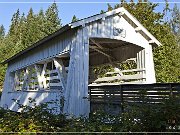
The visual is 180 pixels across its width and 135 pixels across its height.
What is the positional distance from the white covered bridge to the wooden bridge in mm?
584

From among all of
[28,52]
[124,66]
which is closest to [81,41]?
[28,52]

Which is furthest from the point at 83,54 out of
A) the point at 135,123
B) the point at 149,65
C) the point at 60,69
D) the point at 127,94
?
the point at 135,123

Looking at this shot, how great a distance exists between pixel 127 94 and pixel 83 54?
9.71 ft

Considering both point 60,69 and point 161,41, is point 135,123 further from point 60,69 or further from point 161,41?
point 161,41

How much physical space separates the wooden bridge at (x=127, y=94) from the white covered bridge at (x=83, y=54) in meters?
0.58

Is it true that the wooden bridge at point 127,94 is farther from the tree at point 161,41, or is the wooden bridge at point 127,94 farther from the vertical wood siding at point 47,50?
the tree at point 161,41

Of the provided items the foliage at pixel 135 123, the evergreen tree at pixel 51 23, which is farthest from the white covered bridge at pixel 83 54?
the evergreen tree at pixel 51 23

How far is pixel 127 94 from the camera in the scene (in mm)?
8859

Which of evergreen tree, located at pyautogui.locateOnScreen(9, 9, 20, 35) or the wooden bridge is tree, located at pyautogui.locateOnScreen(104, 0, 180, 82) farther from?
evergreen tree, located at pyautogui.locateOnScreen(9, 9, 20, 35)

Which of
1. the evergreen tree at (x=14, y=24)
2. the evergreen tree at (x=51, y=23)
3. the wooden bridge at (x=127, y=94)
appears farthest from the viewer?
the evergreen tree at (x=14, y=24)

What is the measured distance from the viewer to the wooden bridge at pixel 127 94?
7375 millimetres

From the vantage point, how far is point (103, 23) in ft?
38.7

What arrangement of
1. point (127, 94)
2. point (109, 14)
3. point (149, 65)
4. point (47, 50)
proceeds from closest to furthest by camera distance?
1. point (127, 94)
2. point (109, 14)
3. point (149, 65)
4. point (47, 50)

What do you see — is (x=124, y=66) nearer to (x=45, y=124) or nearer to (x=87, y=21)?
(x=87, y=21)
